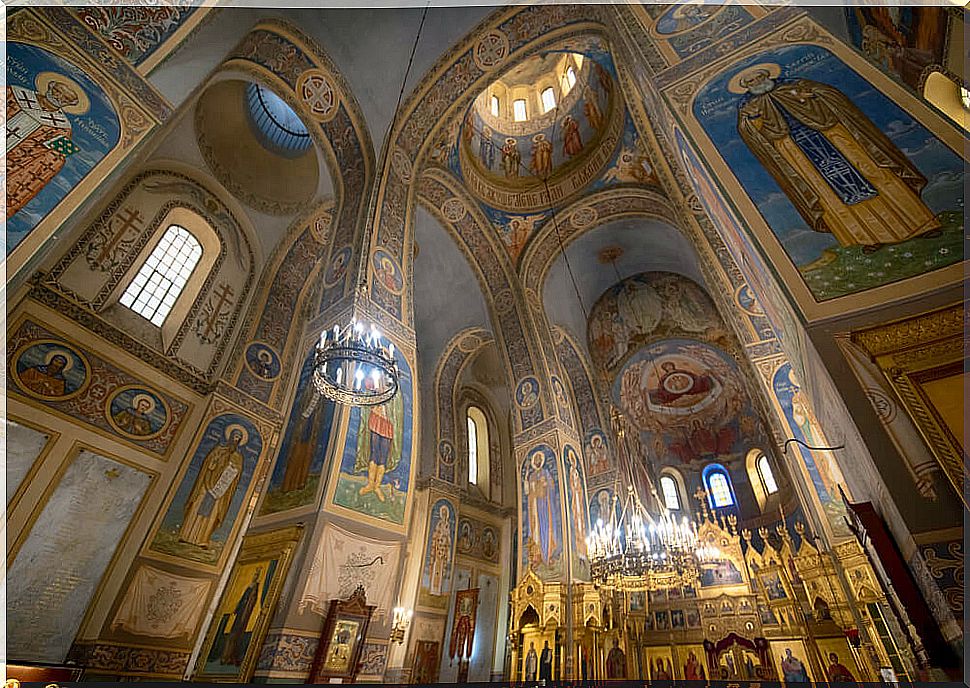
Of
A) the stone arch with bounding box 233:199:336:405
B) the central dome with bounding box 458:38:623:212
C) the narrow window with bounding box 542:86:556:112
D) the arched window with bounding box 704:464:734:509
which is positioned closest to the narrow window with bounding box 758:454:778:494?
the arched window with bounding box 704:464:734:509

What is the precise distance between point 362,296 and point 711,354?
33.3 feet

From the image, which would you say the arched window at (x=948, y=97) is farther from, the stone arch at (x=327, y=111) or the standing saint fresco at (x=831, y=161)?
the stone arch at (x=327, y=111)

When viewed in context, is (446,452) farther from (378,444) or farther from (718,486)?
(718,486)

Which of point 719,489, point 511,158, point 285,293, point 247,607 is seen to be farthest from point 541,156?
point 719,489

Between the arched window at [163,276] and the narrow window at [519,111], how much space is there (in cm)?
809

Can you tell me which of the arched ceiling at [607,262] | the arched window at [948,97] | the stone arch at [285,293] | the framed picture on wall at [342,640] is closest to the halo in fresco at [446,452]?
the stone arch at [285,293]

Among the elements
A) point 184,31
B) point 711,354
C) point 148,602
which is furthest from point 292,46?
point 711,354

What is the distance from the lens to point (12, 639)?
6.02 m

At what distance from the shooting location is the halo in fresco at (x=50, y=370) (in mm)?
6695

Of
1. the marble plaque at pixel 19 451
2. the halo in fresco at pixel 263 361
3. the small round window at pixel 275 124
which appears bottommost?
the marble plaque at pixel 19 451

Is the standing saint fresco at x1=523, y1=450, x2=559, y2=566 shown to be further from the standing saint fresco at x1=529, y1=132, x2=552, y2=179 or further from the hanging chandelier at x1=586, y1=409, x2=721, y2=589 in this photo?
the standing saint fresco at x1=529, y1=132, x2=552, y2=179

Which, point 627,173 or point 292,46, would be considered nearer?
point 292,46

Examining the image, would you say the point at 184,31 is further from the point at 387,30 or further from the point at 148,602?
the point at 148,602

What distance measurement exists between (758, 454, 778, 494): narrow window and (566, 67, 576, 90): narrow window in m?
11.3
